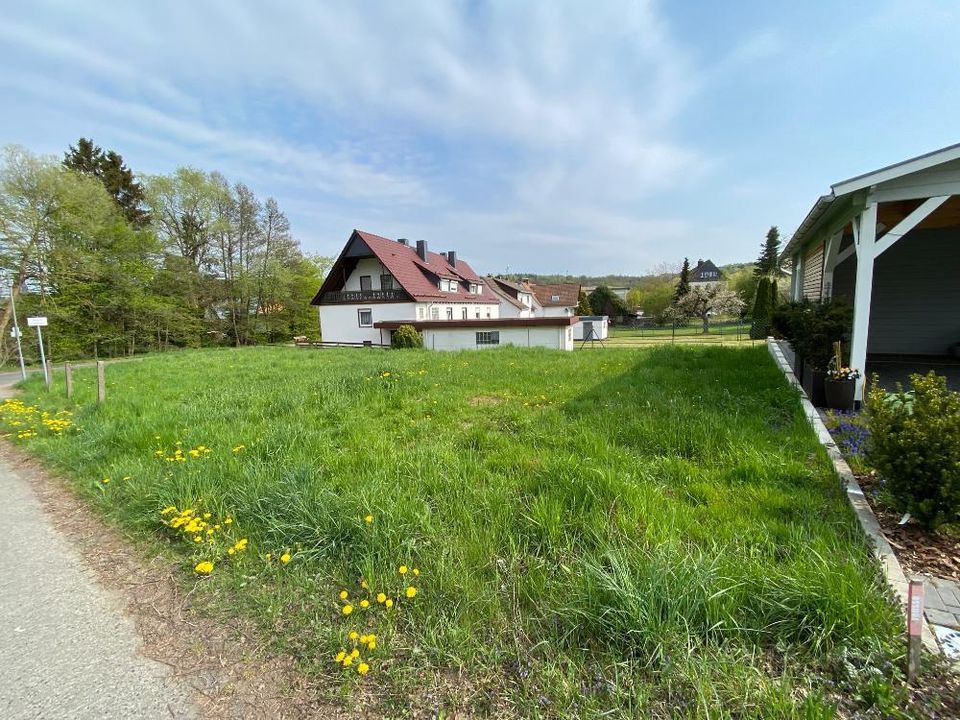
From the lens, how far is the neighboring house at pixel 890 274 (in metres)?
5.31

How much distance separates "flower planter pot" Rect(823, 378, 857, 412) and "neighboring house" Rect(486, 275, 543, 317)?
3649cm

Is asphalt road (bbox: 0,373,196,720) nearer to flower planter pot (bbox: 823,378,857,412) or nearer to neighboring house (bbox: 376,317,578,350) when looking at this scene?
flower planter pot (bbox: 823,378,857,412)

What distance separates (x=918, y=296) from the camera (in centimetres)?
899

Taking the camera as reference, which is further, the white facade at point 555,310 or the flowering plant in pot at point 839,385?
the white facade at point 555,310

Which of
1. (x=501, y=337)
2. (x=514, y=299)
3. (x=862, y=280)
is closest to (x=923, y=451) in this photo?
(x=862, y=280)

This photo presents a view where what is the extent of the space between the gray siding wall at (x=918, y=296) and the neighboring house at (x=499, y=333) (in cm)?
1056

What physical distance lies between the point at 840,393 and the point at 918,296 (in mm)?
6407

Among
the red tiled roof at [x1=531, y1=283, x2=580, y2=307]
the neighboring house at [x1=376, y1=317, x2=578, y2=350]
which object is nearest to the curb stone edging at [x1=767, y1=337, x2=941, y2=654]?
the neighboring house at [x1=376, y1=317, x2=578, y2=350]

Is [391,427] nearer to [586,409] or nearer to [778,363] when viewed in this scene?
[586,409]

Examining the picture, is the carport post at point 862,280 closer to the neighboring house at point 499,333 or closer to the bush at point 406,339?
the neighboring house at point 499,333

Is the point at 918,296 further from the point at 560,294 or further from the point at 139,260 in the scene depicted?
the point at 560,294

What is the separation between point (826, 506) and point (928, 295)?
980 cm

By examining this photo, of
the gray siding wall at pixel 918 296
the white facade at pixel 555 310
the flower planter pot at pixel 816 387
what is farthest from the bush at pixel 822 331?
the white facade at pixel 555 310

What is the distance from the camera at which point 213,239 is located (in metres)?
29.4
